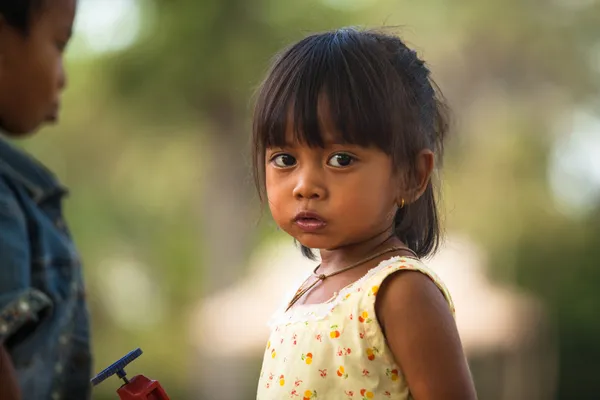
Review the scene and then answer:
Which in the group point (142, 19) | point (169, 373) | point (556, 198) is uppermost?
point (142, 19)

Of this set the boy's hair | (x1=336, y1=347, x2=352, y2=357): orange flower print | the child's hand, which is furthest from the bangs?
the child's hand

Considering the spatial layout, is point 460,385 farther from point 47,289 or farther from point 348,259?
point 47,289

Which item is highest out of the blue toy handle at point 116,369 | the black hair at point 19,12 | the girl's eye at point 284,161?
the black hair at point 19,12

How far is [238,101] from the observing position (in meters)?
10.3

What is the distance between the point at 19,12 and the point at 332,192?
685 millimetres

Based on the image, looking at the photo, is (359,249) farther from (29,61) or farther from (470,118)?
(470,118)

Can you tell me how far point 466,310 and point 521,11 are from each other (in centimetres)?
287

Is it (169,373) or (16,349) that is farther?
(169,373)

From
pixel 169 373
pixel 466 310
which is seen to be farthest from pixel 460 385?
pixel 169 373

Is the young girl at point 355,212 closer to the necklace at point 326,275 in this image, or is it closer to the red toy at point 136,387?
the necklace at point 326,275

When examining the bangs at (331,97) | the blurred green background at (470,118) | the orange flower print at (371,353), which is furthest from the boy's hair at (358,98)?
the blurred green background at (470,118)

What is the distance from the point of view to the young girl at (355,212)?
71.8 inches

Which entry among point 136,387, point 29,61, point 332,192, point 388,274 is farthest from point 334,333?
point 29,61

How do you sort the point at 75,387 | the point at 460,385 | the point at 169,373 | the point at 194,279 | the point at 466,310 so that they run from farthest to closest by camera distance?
the point at 194,279
the point at 169,373
the point at 466,310
the point at 460,385
the point at 75,387
